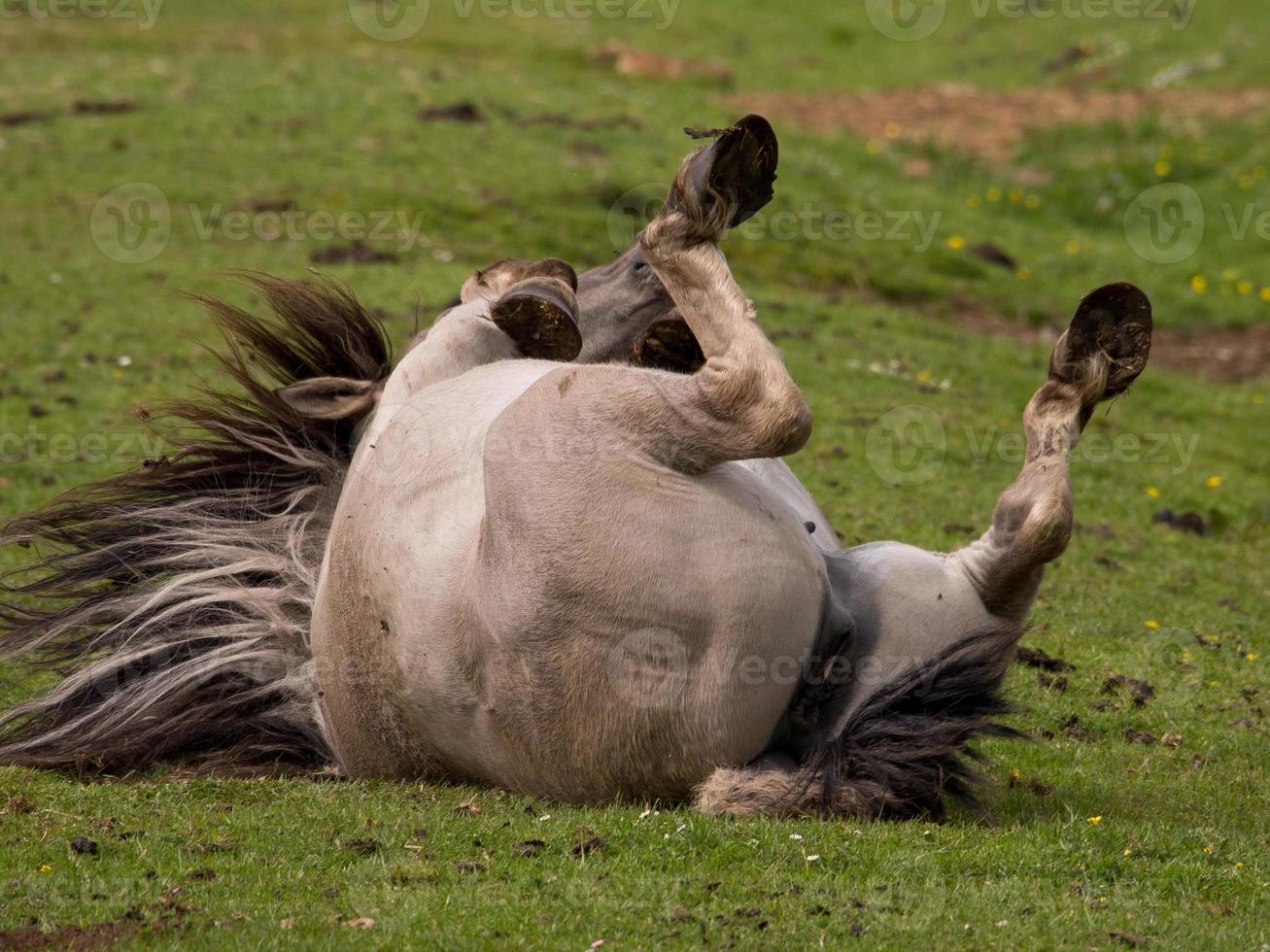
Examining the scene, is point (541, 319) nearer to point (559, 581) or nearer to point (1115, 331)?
point (559, 581)

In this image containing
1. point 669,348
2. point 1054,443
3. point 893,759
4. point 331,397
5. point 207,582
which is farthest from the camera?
point 331,397

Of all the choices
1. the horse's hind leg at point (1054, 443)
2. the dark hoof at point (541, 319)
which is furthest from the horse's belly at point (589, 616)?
the dark hoof at point (541, 319)

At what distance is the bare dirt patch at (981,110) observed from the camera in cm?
2061

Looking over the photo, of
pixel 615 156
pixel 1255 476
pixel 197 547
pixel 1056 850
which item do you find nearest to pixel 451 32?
pixel 615 156

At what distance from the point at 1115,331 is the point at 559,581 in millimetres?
2081

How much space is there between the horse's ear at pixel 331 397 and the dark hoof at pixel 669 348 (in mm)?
1099

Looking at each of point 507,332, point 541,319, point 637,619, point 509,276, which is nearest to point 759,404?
point 637,619

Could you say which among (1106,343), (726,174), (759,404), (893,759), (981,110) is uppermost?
(981,110)

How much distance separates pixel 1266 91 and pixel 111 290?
1608 centimetres

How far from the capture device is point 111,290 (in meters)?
13.2

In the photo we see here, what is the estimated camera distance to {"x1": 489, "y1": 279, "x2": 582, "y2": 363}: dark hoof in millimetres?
5270

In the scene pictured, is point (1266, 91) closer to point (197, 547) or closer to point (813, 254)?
point (813, 254)

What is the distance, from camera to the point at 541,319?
17.4ft

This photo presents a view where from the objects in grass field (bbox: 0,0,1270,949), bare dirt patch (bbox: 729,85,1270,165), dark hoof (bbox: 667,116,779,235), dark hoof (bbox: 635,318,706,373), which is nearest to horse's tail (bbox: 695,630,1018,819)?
grass field (bbox: 0,0,1270,949)
